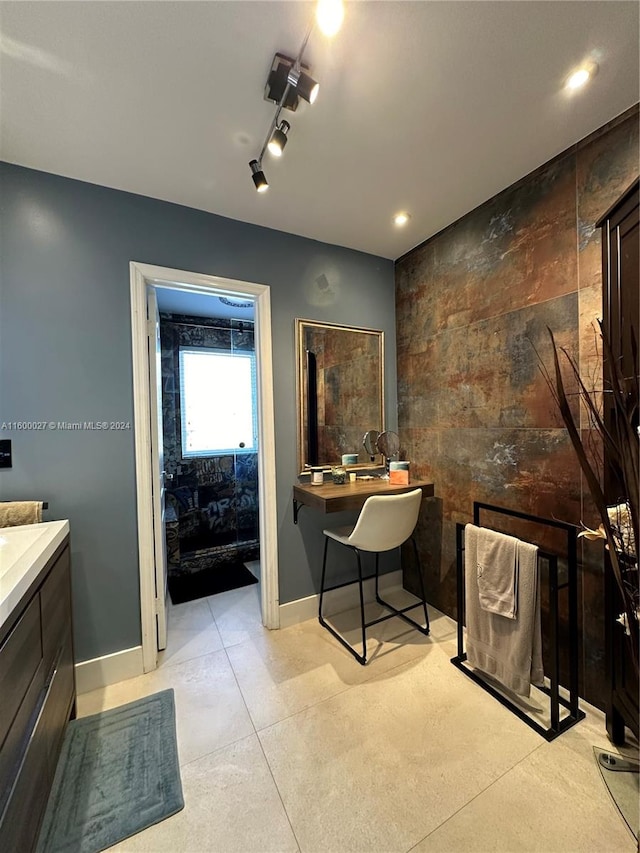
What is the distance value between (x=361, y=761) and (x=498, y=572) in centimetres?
101

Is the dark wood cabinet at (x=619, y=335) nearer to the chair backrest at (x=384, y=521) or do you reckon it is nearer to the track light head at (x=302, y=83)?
the chair backrest at (x=384, y=521)

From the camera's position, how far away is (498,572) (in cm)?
168

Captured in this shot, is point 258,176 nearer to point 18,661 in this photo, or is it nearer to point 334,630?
point 18,661

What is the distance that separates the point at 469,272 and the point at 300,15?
1.51 metres

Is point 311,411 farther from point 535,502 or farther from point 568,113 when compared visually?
point 568,113

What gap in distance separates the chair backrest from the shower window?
194 centimetres

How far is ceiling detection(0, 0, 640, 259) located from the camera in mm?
1082

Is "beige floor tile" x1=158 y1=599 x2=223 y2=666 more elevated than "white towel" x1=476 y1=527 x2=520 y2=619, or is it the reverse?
"white towel" x1=476 y1=527 x2=520 y2=619

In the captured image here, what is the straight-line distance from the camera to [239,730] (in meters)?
1.54

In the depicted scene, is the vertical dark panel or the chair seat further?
the vertical dark panel

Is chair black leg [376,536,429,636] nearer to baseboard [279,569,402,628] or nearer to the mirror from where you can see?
baseboard [279,569,402,628]

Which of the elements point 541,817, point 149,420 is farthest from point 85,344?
point 541,817

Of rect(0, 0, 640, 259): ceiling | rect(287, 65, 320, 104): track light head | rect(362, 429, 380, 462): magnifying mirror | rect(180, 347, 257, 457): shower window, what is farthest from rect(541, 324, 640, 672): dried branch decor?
rect(180, 347, 257, 457): shower window

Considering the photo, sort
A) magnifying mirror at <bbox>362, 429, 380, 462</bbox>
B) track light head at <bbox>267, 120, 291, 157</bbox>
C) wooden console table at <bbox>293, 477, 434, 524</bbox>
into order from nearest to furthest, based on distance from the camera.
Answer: track light head at <bbox>267, 120, 291, 157</bbox> < wooden console table at <bbox>293, 477, 434, 524</bbox> < magnifying mirror at <bbox>362, 429, 380, 462</bbox>
